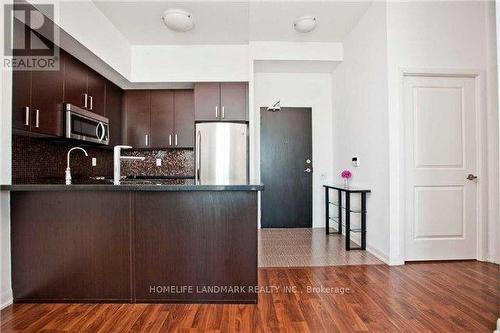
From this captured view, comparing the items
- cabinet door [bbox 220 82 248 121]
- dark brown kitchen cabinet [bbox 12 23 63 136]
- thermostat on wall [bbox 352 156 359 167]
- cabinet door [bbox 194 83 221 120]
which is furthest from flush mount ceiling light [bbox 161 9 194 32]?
thermostat on wall [bbox 352 156 359 167]

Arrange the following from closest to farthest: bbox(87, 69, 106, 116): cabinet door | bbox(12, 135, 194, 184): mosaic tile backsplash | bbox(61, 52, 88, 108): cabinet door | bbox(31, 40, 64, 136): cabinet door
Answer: bbox(31, 40, 64, 136): cabinet door < bbox(12, 135, 194, 184): mosaic tile backsplash < bbox(61, 52, 88, 108): cabinet door < bbox(87, 69, 106, 116): cabinet door

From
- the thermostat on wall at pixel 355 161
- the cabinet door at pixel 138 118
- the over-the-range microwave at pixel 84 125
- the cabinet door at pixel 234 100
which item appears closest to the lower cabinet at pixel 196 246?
the over-the-range microwave at pixel 84 125

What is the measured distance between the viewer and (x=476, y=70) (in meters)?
3.06

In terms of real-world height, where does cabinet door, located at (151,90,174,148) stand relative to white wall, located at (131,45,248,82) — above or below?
below

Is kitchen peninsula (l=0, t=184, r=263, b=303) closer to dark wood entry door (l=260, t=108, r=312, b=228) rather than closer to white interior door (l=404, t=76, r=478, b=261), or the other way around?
white interior door (l=404, t=76, r=478, b=261)

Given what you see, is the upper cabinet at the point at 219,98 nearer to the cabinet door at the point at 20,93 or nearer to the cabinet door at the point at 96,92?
the cabinet door at the point at 96,92

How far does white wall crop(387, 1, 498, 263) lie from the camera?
298cm

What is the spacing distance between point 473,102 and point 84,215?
3.95m

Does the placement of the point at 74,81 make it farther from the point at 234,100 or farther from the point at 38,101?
the point at 234,100

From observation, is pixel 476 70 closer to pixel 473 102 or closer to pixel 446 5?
pixel 473 102

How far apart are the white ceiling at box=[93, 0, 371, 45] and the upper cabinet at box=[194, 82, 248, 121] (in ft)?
2.09

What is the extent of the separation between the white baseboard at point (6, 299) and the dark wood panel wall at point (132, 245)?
1.8 inches

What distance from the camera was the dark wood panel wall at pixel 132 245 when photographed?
2086mm

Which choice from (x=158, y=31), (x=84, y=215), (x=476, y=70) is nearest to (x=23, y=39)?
(x=84, y=215)
